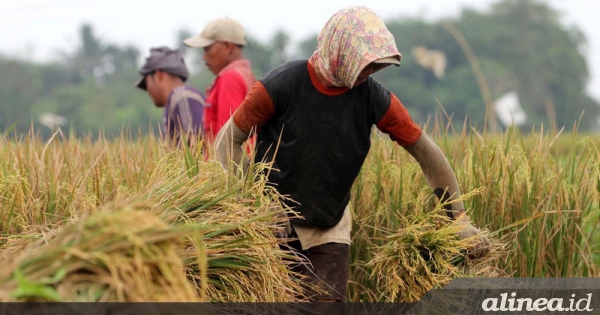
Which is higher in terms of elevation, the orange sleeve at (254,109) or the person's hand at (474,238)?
the orange sleeve at (254,109)

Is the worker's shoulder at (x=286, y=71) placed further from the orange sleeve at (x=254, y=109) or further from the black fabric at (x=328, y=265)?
the black fabric at (x=328, y=265)

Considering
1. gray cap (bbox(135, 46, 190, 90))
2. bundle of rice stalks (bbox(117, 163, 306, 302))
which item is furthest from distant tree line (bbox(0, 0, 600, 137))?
bundle of rice stalks (bbox(117, 163, 306, 302))

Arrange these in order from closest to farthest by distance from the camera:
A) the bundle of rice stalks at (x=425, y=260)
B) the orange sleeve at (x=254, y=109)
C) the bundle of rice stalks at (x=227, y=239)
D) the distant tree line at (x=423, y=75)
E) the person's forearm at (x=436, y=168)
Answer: the bundle of rice stalks at (x=227, y=239) → the bundle of rice stalks at (x=425, y=260) → the orange sleeve at (x=254, y=109) → the person's forearm at (x=436, y=168) → the distant tree line at (x=423, y=75)

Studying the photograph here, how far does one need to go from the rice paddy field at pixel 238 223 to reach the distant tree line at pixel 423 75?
184 ft

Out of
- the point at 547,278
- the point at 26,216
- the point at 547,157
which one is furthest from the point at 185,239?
the point at 547,157

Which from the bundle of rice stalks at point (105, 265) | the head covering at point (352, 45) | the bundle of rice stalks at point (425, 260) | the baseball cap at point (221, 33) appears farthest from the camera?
the baseball cap at point (221, 33)

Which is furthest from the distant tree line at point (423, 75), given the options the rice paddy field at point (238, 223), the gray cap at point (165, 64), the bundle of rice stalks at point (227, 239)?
the bundle of rice stalks at point (227, 239)

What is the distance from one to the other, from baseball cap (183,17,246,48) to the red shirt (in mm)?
389

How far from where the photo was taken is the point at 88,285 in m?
2.00

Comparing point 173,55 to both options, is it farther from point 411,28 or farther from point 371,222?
point 411,28

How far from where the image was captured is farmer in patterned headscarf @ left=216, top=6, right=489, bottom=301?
350 cm

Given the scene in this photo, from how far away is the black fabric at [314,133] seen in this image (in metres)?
3.59

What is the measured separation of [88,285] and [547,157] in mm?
3416

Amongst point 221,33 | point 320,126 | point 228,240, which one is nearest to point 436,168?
point 320,126
